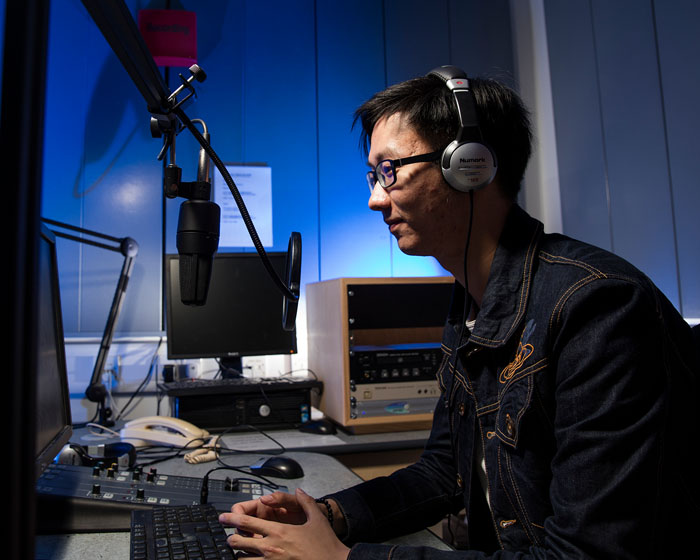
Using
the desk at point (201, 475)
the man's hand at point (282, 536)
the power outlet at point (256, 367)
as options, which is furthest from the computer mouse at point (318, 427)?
the man's hand at point (282, 536)

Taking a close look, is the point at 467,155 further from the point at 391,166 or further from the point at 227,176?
the point at 227,176

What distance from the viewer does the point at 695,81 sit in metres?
1.79

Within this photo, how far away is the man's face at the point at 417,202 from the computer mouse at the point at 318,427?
88cm

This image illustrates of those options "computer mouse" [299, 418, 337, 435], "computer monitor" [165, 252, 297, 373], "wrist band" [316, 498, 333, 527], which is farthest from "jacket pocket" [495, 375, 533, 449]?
"computer monitor" [165, 252, 297, 373]

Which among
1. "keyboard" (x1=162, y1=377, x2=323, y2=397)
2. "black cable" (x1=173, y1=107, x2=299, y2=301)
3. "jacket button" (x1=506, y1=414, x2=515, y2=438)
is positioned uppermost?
"black cable" (x1=173, y1=107, x2=299, y2=301)

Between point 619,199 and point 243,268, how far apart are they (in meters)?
1.59

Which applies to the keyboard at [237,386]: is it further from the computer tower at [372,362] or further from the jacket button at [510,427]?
the jacket button at [510,427]

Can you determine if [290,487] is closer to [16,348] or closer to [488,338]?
[488,338]

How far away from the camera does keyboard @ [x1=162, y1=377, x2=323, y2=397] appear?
1668 mm

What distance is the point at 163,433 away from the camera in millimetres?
1493

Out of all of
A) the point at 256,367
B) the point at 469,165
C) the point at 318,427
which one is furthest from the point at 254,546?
the point at 256,367

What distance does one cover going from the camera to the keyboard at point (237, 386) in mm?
1668

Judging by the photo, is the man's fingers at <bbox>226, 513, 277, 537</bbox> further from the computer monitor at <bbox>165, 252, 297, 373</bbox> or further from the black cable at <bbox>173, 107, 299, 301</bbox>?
the computer monitor at <bbox>165, 252, 297, 373</bbox>

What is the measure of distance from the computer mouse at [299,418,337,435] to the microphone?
1.08 metres
